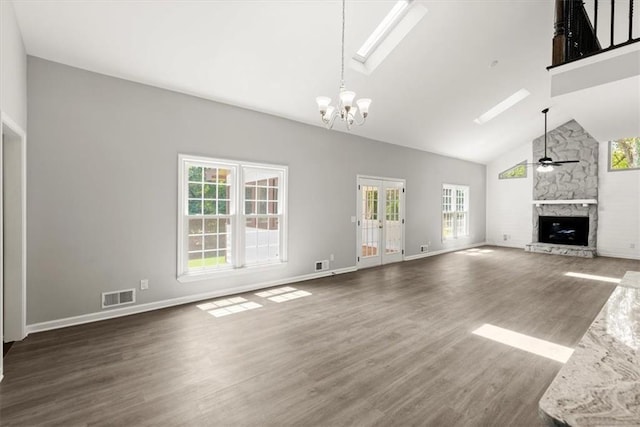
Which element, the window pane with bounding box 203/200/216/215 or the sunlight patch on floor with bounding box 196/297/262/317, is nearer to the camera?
the sunlight patch on floor with bounding box 196/297/262/317

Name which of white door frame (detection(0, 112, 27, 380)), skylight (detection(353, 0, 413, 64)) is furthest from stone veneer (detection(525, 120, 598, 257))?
white door frame (detection(0, 112, 27, 380))

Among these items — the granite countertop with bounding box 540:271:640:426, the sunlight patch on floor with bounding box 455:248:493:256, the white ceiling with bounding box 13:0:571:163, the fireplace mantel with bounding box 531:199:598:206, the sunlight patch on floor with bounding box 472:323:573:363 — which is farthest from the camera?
the sunlight patch on floor with bounding box 455:248:493:256

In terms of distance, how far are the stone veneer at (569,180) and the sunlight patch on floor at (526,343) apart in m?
7.06

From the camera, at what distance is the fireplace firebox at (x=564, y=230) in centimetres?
869

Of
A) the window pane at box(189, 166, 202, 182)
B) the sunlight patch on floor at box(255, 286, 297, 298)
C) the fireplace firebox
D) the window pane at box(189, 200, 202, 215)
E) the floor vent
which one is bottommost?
the sunlight patch on floor at box(255, 286, 297, 298)

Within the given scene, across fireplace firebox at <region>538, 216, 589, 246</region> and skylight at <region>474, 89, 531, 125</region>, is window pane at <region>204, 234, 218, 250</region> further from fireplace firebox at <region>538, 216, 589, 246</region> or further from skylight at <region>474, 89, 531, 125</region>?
fireplace firebox at <region>538, 216, 589, 246</region>

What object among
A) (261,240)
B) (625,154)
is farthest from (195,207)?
(625,154)

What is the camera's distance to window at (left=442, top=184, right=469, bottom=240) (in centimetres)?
914

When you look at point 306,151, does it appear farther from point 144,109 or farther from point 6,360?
point 6,360

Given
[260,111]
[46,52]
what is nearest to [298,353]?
[260,111]

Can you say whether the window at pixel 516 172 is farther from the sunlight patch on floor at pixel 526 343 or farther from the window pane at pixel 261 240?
the window pane at pixel 261 240

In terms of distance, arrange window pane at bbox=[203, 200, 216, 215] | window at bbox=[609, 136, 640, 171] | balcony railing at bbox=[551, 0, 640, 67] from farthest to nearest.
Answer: window at bbox=[609, 136, 640, 171], window pane at bbox=[203, 200, 216, 215], balcony railing at bbox=[551, 0, 640, 67]

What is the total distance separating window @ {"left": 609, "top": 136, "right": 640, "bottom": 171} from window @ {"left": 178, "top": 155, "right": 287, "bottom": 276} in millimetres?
9007

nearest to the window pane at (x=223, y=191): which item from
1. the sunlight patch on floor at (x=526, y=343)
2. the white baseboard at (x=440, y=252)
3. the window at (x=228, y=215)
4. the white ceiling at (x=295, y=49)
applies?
the window at (x=228, y=215)
